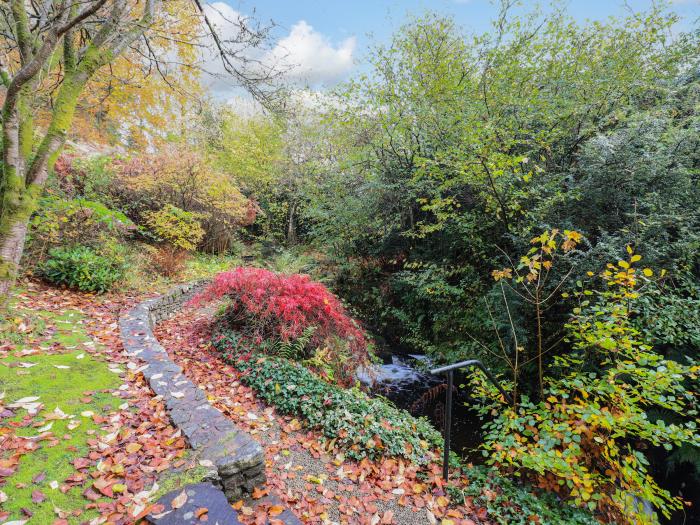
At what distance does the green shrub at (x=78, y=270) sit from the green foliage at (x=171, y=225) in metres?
2.60

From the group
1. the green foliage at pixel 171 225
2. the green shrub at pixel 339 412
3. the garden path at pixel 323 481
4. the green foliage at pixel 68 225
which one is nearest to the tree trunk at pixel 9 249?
the green foliage at pixel 68 225

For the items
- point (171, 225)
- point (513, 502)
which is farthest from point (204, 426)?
point (171, 225)

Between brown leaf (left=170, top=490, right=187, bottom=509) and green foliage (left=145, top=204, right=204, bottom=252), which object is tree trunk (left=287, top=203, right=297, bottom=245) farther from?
brown leaf (left=170, top=490, right=187, bottom=509)

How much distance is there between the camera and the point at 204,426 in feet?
8.63

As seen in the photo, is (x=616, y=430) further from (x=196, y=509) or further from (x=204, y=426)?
(x=204, y=426)

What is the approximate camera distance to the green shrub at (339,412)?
3.33 m

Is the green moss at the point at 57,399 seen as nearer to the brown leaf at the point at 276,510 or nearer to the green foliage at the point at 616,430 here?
the brown leaf at the point at 276,510

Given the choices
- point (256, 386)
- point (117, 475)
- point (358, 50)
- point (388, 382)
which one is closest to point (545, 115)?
point (358, 50)

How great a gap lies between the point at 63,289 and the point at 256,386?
3.82 m

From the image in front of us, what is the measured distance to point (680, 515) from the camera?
3553 mm

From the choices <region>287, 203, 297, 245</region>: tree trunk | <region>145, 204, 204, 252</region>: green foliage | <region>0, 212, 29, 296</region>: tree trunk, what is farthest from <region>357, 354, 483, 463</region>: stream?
<region>287, 203, 297, 245</region>: tree trunk

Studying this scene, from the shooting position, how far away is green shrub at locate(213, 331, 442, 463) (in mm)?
3334

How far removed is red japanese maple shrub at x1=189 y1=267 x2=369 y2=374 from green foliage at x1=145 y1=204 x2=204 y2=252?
4.02 metres

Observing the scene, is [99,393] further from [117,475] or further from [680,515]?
[680,515]
